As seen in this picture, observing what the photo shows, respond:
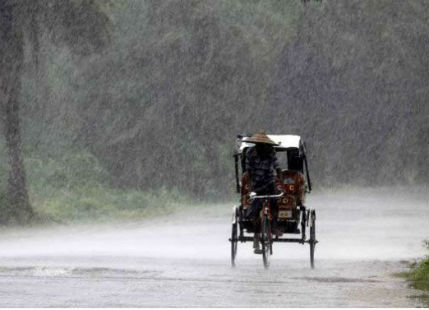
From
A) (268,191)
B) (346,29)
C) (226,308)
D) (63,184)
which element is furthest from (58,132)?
(226,308)

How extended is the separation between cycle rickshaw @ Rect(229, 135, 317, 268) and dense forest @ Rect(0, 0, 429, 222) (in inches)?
552

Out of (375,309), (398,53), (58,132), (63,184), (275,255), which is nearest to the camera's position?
(375,309)

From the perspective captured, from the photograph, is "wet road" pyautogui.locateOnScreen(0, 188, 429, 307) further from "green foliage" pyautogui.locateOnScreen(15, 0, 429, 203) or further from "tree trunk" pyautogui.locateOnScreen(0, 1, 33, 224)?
"green foliage" pyautogui.locateOnScreen(15, 0, 429, 203)

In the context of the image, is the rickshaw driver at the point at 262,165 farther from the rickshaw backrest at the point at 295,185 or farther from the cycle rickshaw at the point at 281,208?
the rickshaw backrest at the point at 295,185

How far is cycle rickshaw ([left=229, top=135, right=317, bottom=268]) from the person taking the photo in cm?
1859

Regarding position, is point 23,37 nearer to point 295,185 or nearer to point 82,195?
point 82,195

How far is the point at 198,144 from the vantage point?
47.0 metres

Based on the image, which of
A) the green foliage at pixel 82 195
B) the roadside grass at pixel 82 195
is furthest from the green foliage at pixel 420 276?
the green foliage at pixel 82 195

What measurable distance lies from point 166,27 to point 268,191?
1135 inches

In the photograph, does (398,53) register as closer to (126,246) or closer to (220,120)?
(220,120)

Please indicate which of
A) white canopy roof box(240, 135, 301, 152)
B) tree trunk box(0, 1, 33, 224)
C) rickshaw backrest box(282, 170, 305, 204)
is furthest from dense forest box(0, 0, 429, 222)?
rickshaw backrest box(282, 170, 305, 204)

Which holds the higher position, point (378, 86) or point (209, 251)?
point (378, 86)

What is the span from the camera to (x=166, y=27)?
4694 centimetres

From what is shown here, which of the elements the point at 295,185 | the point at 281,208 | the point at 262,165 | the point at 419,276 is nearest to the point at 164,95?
the point at 295,185
